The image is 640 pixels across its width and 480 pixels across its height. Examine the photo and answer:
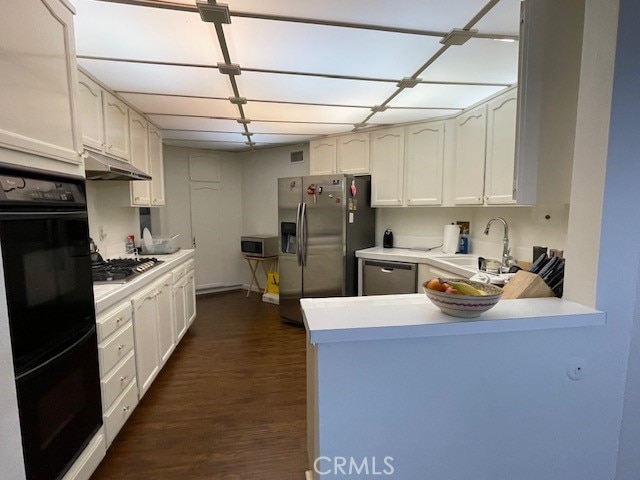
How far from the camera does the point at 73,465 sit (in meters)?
1.36

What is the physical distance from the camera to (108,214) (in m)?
2.83

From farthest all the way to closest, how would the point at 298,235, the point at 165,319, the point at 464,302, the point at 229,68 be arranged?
the point at 298,235, the point at 165,319, the point at 229,68, the point at 464,302

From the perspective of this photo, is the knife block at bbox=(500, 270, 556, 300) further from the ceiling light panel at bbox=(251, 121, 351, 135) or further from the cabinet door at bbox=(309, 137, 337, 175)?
the cabinet door at bbox=(309, 137, 337, 175)

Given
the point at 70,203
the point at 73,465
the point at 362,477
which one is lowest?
the point at 73,465

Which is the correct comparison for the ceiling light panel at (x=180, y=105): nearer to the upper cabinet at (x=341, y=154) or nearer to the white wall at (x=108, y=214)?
the white wall at (x=108, y=214)

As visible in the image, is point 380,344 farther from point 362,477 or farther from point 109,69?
point 109,69

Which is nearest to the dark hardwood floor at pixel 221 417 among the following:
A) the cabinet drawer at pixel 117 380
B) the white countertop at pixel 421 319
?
the cabinet drawer at pixel 117 380

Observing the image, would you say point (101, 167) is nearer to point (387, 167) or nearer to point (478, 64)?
point (478, 64)

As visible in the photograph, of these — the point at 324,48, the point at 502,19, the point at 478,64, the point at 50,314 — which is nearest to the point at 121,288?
the point at 50,314

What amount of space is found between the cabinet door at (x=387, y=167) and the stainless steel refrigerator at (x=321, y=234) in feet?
0.46

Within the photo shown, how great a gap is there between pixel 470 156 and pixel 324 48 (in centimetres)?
173

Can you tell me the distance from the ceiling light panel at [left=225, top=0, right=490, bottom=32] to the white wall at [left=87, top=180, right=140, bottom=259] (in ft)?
6.39

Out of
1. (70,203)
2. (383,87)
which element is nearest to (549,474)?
(70,203)

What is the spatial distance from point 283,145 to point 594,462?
4.41 meters
